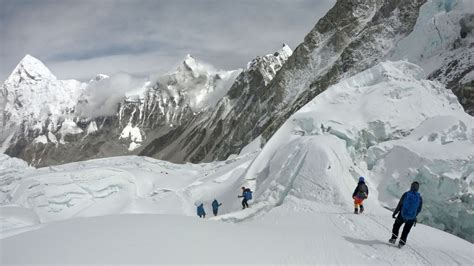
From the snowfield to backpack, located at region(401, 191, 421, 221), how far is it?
788 millimetres

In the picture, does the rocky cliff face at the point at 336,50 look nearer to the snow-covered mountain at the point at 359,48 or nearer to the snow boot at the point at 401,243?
the snow-covered mountain at the point at 359,48

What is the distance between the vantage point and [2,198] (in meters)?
40.6

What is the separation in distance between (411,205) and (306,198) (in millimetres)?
8654

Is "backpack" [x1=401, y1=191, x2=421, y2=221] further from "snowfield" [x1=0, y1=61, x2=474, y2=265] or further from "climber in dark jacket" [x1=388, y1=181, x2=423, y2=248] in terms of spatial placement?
"snowfield" [x1=0, y1=61, x2=474, y2=265]

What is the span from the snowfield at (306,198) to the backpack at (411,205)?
2.59ft

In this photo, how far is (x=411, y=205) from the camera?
11234mm

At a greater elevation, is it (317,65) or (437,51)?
(317,65)

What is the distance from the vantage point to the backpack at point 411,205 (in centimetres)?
1121

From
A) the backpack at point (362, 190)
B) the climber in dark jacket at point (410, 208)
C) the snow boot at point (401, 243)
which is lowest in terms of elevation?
the snow boot at point (401, 243)

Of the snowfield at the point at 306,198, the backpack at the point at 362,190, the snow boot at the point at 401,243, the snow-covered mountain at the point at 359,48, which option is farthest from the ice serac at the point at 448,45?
the snow boot at the point at 401,243

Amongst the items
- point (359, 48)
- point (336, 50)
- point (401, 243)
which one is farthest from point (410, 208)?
point (336, 50)

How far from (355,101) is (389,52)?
74.0 meters

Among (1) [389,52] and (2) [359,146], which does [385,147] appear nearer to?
(2) [359,146]

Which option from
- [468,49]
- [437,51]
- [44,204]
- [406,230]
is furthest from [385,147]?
[437,51]
